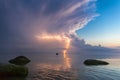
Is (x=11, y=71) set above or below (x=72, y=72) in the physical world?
above

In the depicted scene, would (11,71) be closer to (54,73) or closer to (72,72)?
(54,73)

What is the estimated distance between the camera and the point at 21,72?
3912 cm

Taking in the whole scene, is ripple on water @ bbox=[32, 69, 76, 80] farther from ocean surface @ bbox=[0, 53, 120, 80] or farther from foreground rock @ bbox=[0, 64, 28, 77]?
foreground rock @ bbox=[0, 64, 28, 77]

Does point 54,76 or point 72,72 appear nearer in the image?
point 54,76

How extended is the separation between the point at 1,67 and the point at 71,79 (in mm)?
15593

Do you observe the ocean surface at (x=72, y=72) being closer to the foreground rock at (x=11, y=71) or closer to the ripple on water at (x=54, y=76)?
the ripple on water at (x=54, y=76)

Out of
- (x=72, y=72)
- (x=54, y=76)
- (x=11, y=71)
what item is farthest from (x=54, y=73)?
(x=11, y=71)

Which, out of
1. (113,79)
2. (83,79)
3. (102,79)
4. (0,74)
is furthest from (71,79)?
(0,74)

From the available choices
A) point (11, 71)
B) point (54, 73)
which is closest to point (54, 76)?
point (54, 73)

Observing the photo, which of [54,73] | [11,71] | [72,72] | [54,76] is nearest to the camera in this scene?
[11,71]

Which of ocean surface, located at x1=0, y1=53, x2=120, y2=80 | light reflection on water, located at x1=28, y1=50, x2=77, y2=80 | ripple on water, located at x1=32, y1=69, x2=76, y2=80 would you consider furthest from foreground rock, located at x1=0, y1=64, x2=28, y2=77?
ripple on water, located at x1=32, y1=69, x2=76, y2=80

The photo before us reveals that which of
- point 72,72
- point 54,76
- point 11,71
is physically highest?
point 11,71

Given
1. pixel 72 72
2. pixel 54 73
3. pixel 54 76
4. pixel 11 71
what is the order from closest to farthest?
pixel 11 71 < pixel 54 76 < pixel 54 73 < pixel 72 72

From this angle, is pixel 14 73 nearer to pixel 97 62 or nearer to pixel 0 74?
pixel 0 74
